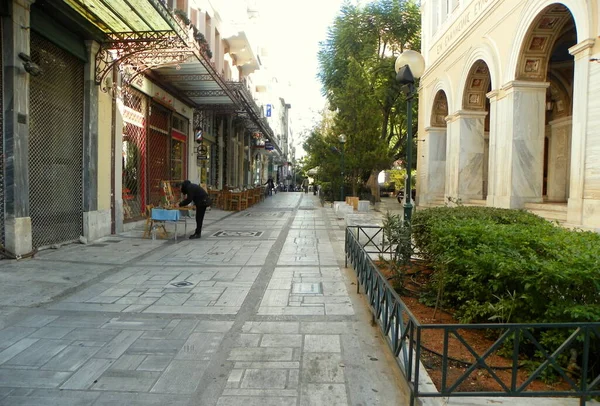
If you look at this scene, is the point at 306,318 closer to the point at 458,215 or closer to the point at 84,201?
the point at 458,215

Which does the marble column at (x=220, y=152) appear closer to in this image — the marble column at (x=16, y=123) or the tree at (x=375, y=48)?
the tree at (x=375, y=48)

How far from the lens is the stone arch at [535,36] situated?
11.2 metres

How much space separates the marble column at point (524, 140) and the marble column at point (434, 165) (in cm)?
795

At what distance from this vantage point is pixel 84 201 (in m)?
10.5

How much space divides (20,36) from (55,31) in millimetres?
1452

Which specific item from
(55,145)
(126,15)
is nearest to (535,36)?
(126,15)

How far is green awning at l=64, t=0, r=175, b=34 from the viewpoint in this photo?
8914mm

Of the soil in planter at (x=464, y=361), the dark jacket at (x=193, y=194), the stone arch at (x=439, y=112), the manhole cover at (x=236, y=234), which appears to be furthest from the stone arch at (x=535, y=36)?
the dark jacket at (x=193, y=194)

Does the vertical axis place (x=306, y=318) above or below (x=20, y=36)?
below

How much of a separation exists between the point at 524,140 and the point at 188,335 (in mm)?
11445

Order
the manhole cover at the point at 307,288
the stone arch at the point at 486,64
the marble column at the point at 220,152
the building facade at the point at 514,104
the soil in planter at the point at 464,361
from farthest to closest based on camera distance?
the marble column at the point at 220,152
the stone arch at the point at 486,64
the building facade at the point at 514,104
the manhole cover at the point at 307,288
the soil in planter at the point at 464,361

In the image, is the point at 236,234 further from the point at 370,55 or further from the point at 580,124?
the point at 370,55

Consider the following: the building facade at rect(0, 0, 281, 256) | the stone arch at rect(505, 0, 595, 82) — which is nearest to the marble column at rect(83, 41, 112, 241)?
the building facade at rect(0, 0, 281, 256)

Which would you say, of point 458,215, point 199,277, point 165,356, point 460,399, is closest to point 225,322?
point 165,356
